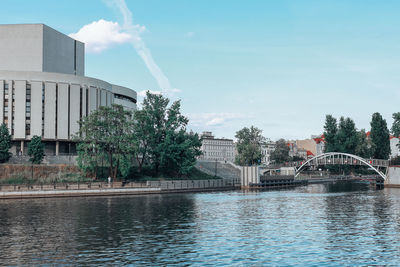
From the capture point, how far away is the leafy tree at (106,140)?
87.9 meters

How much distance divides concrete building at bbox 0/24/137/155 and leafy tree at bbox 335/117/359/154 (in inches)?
2759

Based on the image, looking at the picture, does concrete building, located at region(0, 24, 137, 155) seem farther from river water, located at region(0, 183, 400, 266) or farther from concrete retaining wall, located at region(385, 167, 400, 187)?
concrete retaining wall, located at region(385, 167, 400, 187)

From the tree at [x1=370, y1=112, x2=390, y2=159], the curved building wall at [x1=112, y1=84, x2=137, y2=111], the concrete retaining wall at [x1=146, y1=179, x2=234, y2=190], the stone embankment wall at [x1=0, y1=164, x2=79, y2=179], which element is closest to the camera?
the stone embankment wall at [x1=0, y1=164, x2=79, y2=179]

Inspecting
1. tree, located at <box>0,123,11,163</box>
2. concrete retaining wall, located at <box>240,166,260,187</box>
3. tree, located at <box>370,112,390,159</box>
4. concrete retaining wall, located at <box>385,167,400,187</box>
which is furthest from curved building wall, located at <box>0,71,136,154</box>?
tree, located at <box>370,112,390,159</box>

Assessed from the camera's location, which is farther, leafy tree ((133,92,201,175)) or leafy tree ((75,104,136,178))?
leafy tree ((133,92,201,175))

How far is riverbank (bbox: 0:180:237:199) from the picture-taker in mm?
74625

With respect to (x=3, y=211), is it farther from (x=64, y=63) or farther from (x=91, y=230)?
(x=64, y=63)

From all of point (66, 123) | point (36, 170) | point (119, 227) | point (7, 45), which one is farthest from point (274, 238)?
point (7, 45)

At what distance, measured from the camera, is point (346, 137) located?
147m

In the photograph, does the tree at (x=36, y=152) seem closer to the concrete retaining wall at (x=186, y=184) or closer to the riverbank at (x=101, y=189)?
the riverbank at (x=101, y=189)

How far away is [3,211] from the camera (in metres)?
52.9

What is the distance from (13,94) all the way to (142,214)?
76346 millimetres

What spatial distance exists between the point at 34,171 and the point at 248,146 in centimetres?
7917

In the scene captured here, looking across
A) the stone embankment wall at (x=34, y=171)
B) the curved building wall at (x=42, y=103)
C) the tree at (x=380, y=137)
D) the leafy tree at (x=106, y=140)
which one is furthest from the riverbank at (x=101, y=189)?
the tree at (x=380, y=137)
